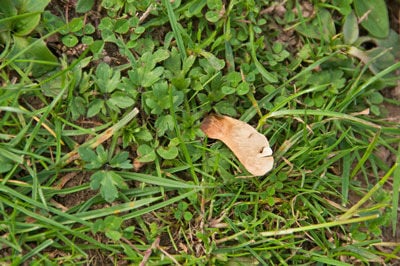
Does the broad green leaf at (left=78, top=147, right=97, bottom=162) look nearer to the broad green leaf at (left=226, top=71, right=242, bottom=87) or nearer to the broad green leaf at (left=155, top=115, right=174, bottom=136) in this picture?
the broad green leaf at (left=155, top=115, right=174, bottom=136)

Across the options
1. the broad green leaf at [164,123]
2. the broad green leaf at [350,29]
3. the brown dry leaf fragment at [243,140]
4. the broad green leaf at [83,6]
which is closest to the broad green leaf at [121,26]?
the broad green leaf at [83,6]

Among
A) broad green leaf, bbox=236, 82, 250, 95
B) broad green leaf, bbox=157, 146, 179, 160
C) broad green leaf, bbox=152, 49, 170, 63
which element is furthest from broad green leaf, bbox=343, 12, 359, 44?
broad green leaf, bbox=157, 146, 179, 160

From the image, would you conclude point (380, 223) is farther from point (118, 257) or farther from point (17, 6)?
point (17, 6)

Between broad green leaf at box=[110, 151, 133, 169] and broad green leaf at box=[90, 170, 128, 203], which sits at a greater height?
broad green leaf at box=[110, 151, 133, 169]

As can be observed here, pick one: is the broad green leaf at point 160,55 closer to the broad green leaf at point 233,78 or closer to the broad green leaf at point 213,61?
the broad green leaf at point 213,61

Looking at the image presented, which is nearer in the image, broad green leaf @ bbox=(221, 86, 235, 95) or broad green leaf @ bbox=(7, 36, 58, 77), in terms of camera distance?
broad green leaf @ bbox=(7, 36, 58, 77)

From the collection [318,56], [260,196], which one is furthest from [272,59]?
[260,196]

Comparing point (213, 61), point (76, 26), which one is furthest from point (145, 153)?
point (76, 26)
